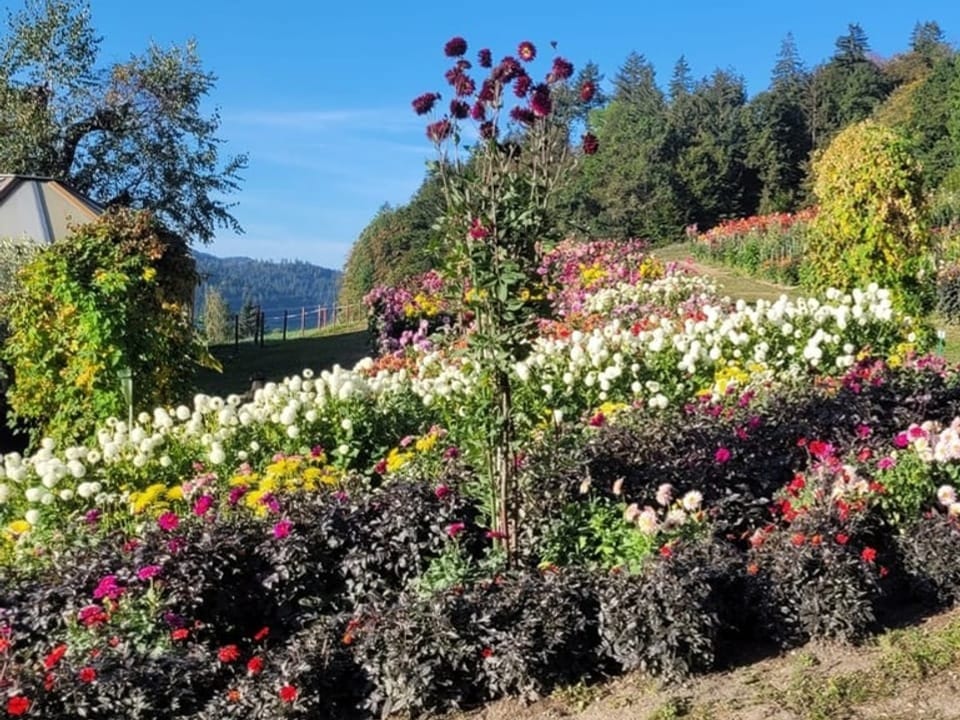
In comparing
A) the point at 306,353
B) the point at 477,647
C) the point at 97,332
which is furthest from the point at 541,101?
the point at 306,353

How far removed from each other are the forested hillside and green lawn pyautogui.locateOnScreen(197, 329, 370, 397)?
6647 millimetres

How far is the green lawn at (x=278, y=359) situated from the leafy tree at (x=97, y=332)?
6213mm

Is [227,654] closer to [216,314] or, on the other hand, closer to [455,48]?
[455,48]

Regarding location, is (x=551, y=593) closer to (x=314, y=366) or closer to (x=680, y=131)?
(x=314, y=366)

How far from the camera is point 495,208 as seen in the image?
3.84m

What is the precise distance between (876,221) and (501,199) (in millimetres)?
7669

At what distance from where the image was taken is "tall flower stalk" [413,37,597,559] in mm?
3777

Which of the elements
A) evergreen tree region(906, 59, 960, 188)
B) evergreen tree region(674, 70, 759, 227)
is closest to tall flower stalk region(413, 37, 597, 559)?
evergreen tree region(906, 59, 960, 188)

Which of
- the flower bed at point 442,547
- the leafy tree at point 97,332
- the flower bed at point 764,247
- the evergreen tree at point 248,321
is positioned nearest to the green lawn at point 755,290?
the flower bed at point 764,247

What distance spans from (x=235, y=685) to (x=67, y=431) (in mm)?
5335

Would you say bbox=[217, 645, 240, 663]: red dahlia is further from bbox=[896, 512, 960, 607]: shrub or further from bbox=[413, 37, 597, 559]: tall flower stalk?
bbox=[896, 512, 960, 607]: shrub

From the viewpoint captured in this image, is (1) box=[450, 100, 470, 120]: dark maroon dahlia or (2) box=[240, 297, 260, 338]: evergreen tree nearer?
(1) box=[450, 100, 470, 120]: dark maroon dahlia

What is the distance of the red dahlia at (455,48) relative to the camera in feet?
12.5

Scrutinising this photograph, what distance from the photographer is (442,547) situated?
424 centimetres
